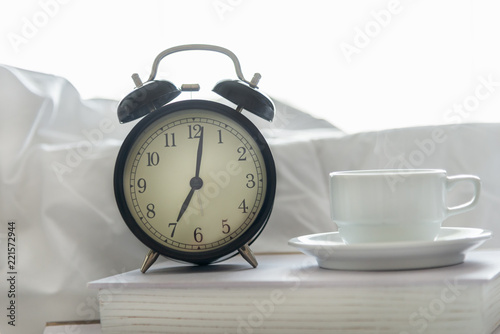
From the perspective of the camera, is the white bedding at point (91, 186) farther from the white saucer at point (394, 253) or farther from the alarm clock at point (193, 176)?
the white saucer at point (394, 253)

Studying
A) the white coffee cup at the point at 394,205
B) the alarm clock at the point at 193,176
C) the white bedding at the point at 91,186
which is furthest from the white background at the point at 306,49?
the white coffee cup at the point at 394,205

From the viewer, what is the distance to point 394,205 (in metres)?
0.76

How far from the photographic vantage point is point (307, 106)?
3.71ft

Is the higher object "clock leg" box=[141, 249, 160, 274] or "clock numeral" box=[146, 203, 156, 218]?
"clock numeral" box=[146, 203, 156, 218]

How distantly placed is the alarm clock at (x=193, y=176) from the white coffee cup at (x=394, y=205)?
130 millimetres

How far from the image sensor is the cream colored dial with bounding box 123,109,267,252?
0.86m

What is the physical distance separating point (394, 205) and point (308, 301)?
0.18 m

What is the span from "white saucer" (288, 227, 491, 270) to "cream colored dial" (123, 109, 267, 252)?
0.15 meters

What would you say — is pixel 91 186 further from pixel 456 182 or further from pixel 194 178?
pixel 456 182

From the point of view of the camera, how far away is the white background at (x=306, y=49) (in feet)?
3.54

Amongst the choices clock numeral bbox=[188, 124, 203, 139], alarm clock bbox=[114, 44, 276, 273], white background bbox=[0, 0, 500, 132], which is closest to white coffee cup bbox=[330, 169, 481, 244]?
alarm clock bbox=[114, 44, 276, 273]

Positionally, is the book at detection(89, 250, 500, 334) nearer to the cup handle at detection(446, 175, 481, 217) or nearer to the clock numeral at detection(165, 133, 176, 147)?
the cup handle at detection(446, 175, 481, 217)

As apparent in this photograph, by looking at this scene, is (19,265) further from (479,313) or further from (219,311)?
(479,313)

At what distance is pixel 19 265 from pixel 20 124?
26cm
